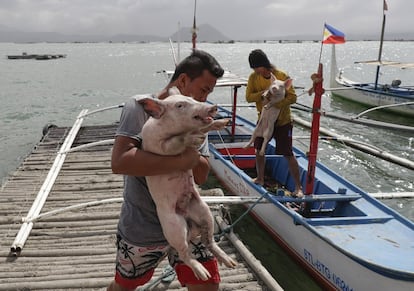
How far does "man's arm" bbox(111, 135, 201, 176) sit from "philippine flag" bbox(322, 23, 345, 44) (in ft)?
13.9

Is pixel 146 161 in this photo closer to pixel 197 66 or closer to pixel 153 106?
pixel 153 106

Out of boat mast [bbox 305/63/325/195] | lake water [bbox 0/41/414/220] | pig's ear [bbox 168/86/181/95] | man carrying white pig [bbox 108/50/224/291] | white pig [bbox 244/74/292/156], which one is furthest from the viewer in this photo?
lake water [bbox 0/41/414/220]

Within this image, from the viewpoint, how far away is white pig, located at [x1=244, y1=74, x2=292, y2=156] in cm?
637

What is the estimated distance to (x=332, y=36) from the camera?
6043 millimetres

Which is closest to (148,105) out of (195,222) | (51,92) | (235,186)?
(195,222)

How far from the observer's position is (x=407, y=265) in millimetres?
4660

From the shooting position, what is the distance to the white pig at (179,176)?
2.37 metres

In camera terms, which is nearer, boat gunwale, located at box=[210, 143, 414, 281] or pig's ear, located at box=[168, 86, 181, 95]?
pig's ear, located at box=[168, 86, 181, 95]

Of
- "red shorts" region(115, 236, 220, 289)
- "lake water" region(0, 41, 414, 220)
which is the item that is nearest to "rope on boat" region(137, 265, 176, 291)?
"red shorts" region(115, 236, 220, 289)

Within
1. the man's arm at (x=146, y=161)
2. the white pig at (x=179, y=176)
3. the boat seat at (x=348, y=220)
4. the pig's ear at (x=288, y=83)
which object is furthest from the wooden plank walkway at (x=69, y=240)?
the man's arm at (x=146, y=161)

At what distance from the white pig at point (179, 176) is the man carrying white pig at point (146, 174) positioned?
0.09 meters

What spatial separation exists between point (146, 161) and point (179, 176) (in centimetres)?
34

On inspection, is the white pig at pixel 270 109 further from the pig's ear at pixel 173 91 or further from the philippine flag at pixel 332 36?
the pig's ear at pixel 173 91

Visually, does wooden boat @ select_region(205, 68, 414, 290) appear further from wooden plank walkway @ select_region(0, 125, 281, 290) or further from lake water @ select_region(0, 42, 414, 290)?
wooden plank walkway @ select_region(0, 125, 281, 290)
